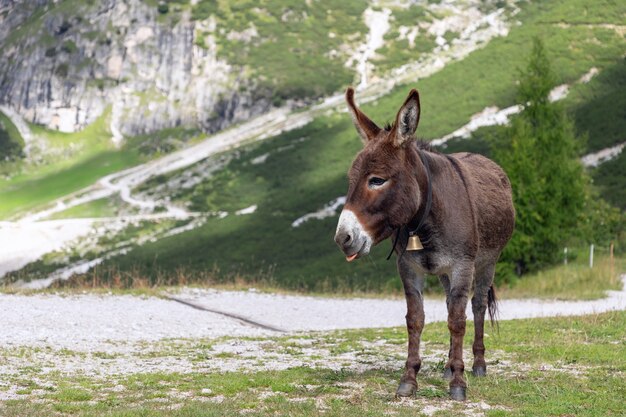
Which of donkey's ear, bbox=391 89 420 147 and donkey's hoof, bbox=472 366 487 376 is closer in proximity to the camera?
donkey's ear, bbox=391 89 420 147

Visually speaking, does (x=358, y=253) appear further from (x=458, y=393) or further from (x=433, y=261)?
(x=458, y=393)

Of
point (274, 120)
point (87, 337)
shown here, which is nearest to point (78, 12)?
point (274, 120)

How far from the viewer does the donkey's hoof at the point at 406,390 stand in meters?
9.65

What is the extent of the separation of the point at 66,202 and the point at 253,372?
4345 inches

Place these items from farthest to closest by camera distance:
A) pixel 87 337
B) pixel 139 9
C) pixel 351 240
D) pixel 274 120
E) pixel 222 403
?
pixel 139 9, pixel 274 120, pixel 87 337, pixel 222 403, pixel 351 240

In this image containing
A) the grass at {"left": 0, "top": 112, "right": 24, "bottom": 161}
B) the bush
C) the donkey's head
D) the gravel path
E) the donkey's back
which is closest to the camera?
the donkey's head

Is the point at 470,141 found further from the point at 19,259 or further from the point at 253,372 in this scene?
the point at 253,372

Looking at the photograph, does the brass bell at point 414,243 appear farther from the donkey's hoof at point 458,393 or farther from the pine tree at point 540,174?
the pine tree at point 540,174

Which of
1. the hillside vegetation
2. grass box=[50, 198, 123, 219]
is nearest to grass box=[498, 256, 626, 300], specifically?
the hillside vegetation

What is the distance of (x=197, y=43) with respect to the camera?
6924 inches

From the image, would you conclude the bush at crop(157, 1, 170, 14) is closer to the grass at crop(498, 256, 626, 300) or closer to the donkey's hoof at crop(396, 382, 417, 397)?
the grass at crop(498, 256, 626, 300)

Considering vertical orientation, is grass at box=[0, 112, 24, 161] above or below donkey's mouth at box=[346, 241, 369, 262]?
above

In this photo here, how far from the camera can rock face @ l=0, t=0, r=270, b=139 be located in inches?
6668

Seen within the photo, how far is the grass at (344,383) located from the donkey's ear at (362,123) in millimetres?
3022
